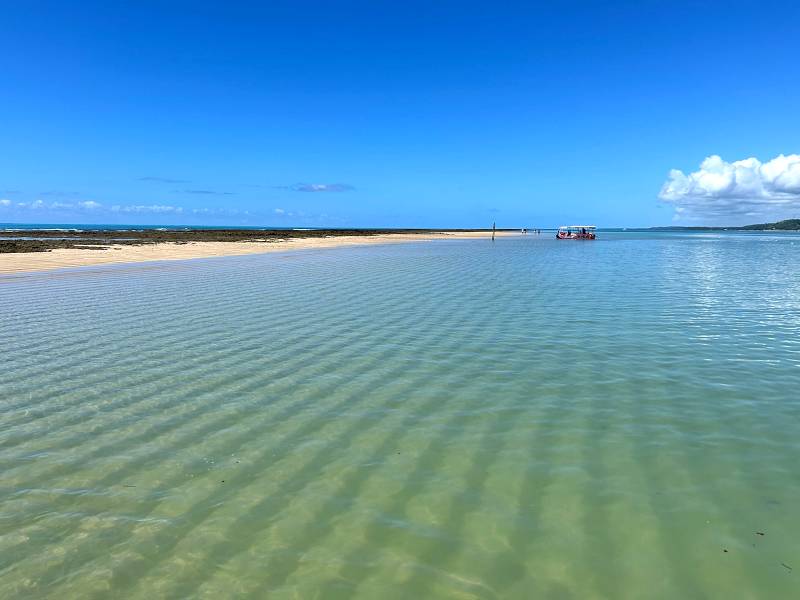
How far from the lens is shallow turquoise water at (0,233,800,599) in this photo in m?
4.80

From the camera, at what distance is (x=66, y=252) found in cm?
5078

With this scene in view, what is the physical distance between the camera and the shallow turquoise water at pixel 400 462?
4.80 m

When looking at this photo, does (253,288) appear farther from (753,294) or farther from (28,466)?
(753,294)

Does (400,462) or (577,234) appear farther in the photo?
(577,234)

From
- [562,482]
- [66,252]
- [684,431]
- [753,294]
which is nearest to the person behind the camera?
[562,482]

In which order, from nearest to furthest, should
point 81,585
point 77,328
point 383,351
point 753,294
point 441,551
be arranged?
1. point 81,585
2. point 441,551
3. point 383,351
4. point 77,328
5. point 753,294

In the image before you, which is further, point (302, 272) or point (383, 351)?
point (302, 272)

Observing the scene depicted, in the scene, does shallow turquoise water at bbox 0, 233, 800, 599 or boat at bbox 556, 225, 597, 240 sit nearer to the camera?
shallow turquoise water at bbox 0, 233, 800, 599

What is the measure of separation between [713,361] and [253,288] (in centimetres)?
2063

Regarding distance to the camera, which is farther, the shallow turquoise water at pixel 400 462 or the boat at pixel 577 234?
the boat at pixel 577 234

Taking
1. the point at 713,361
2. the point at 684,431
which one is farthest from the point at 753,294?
the point at 684,431

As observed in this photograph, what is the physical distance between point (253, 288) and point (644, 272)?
2757 centimetres

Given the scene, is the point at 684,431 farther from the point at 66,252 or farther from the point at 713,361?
the point at 66,252

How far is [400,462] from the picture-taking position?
Result: 695cm
